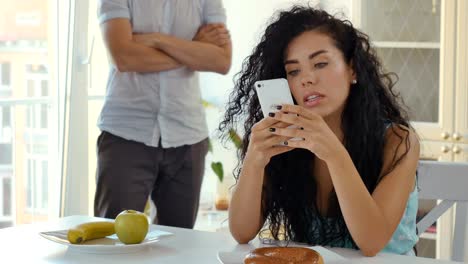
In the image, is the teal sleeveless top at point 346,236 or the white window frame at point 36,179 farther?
the white window frame at point 36,179

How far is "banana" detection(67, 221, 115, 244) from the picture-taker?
5.21ft

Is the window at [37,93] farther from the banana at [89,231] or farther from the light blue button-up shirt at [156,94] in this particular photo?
the banana at [89,231]

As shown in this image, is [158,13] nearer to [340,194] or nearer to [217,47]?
[217,47]

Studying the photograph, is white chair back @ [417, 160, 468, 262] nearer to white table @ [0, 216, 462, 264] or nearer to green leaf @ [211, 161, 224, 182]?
white table @ [0, 216, 462, 264]

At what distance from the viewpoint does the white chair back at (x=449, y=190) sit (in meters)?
1.87

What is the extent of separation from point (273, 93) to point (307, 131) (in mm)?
105

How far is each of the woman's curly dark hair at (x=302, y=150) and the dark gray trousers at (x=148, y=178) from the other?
547 millimetres

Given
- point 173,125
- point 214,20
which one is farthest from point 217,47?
point 173,125

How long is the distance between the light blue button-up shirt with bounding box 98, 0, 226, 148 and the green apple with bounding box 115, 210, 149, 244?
33.6 inches

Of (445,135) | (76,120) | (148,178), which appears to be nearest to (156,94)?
(148,178)

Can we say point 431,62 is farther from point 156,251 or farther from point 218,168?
point 156,251

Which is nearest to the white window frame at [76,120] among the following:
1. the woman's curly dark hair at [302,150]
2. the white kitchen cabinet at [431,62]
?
the white kitchen cabinet at [431,62]

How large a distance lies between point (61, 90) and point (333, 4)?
51.7 inches

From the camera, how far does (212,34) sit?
259 cm
